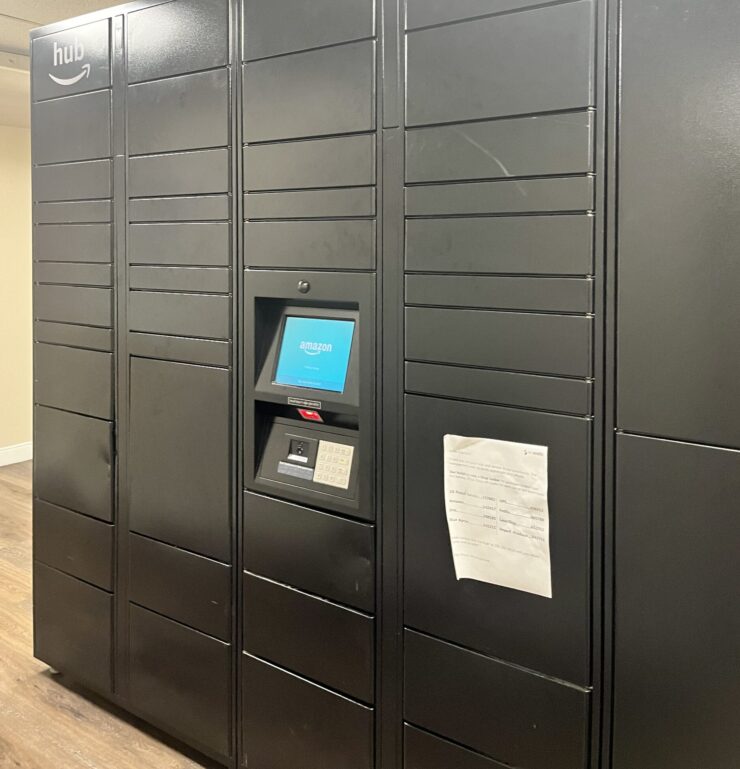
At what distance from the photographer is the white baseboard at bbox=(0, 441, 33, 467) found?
576 cm

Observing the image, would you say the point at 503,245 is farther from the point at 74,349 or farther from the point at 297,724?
the point at 74,349

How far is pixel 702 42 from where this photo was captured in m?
1.32

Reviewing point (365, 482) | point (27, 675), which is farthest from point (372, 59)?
point (27, 675)

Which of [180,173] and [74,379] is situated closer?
[180,173]

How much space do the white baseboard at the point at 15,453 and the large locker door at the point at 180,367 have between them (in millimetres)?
3801

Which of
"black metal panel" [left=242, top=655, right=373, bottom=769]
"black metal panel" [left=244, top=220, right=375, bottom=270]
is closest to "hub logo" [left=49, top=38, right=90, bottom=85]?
"black metal panel" [left=244, top=220, right=375, bottom=270]

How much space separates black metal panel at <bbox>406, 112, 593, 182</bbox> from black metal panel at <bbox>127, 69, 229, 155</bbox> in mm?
615

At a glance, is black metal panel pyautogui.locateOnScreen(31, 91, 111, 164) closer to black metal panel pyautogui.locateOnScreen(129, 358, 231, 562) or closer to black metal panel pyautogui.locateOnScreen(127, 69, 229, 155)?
black metal panel pyautogui.locateOnScreen(127, 69, 229, 155)

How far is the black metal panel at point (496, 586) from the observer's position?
5.03 ft

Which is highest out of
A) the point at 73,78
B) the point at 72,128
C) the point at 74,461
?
the point at 73,78

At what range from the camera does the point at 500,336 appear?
62.9 inches

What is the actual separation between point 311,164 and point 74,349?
111 centimetres

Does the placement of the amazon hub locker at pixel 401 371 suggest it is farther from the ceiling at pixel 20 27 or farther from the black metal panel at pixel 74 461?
the ceiling at pixel 20 27

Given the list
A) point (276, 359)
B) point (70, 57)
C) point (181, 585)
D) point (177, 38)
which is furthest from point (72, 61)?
point (181, 585)
